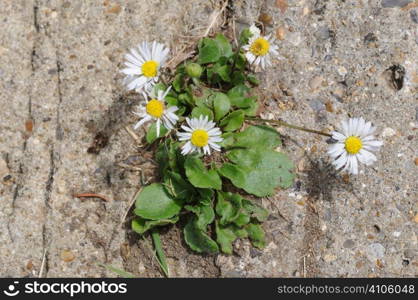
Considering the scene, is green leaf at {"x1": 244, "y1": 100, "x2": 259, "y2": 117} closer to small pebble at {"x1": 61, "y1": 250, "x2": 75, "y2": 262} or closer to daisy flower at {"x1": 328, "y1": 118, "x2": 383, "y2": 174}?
daisy flower at {"x1": 328, "y1": 118, "x2": 383, "y2": 174}

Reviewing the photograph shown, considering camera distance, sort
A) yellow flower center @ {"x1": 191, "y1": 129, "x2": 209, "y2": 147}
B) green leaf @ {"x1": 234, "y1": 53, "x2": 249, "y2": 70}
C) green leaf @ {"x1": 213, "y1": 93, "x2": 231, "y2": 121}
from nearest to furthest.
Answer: yellow flower center @ {"x1": 191, "y1": 129, "x2": 209, "y2": 147} < green leaf @ {"x1": 213, "y1": 93, "x2": 231, "y2": 121} < green leaf @ {"x1": 234, "y1": 53, "x2": 249, "y2": 70}

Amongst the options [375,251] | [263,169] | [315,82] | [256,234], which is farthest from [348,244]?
[315,82]

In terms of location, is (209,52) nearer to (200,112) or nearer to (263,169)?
(200,112)

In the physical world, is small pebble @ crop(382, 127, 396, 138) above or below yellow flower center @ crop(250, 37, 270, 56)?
below

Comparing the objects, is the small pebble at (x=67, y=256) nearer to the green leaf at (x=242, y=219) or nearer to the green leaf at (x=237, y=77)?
the green leaf at (x=242, y=219)

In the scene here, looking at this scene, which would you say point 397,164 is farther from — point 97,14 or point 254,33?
point 97,14

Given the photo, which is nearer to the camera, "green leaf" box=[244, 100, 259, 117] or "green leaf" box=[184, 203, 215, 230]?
"green leaf" box=[184, 203, 215, 230]

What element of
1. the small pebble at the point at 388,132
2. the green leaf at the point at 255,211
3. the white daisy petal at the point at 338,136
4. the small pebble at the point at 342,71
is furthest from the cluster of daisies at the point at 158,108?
the small pebble at the point at 388,132

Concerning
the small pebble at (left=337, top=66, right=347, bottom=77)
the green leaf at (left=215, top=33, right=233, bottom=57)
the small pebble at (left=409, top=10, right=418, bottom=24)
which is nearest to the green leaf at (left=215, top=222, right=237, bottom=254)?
the green leaf at (left=215, top=33, right=233, bottom=57)
